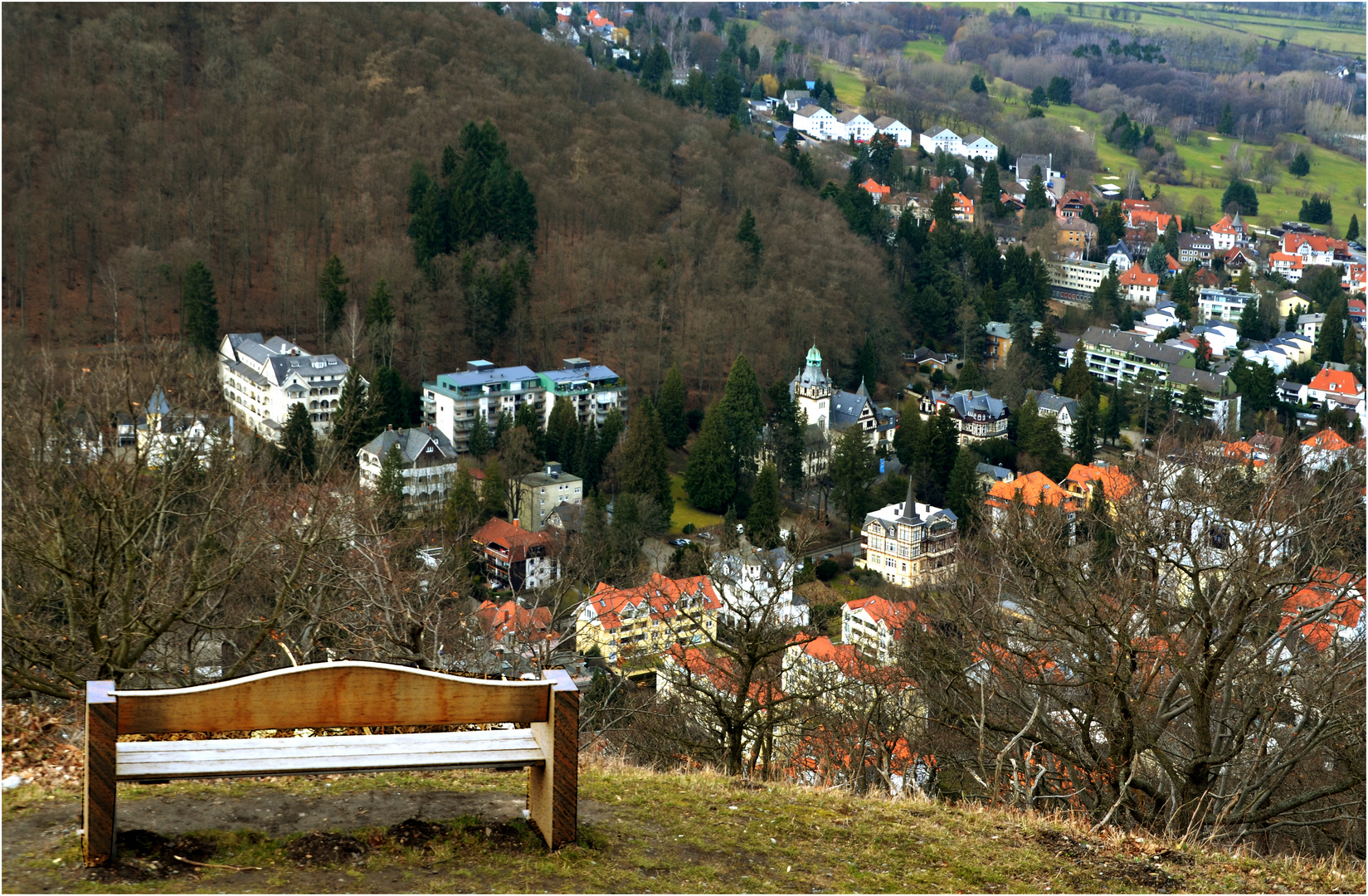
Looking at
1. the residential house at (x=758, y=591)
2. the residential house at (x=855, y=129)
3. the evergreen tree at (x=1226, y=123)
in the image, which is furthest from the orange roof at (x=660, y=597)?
the evergreen tree at (x=1226, y=123)

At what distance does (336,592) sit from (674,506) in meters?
24.0

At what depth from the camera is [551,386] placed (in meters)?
37.9

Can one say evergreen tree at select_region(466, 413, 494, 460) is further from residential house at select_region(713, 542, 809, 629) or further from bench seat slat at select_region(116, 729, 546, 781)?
bench seat slat at select_region(116, 729, 546, 781)

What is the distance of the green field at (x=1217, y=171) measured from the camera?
78.4 metres

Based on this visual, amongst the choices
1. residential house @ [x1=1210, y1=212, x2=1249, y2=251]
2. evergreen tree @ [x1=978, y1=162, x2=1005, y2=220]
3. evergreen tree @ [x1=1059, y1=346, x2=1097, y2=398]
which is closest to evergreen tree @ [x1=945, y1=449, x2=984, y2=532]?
evergreen tree @ [x1=1059, y1=346, x2=1097, y2=398]

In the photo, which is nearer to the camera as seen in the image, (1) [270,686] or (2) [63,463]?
(1) [270,686]

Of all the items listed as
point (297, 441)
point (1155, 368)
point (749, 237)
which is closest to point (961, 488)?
point (749, 237)

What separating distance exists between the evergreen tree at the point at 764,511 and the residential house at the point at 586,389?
6425mm

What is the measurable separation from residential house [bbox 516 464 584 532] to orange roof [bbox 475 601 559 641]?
14.1 metres

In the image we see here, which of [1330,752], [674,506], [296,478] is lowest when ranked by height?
[674,506]

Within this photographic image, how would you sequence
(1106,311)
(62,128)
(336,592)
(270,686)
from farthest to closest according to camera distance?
(1106,311)
(62,128)
(336,592)
(270,686)

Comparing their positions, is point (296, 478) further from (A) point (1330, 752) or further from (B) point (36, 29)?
(B) point (36, 29)

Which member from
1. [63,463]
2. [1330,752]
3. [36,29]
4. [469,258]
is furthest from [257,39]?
[1330,752]

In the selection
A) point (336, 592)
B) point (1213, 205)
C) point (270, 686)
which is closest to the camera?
point (270, 686)
